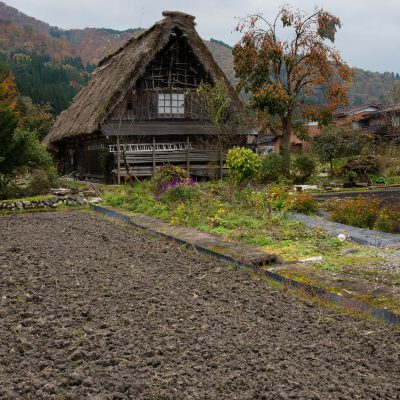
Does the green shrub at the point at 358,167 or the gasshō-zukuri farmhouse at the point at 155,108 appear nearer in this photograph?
the green shrub at the point at 358,167

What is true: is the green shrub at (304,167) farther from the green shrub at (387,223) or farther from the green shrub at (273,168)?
the green shrub at (387,223)

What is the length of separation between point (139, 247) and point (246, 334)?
386 cm

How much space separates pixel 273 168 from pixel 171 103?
220 inches

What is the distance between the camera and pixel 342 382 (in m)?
2.94

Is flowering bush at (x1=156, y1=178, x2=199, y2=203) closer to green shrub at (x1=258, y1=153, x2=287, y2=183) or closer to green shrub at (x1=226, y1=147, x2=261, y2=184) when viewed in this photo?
green shrub at (x1=226, y1=147, x2=261, y2=184)

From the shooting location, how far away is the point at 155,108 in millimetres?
19969

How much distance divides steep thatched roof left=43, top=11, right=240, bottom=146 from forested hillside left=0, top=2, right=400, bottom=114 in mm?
24073

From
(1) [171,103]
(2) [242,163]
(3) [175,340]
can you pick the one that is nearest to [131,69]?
(1) [171,103]

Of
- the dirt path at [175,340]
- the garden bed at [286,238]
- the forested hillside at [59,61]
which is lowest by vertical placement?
the dirt path at [175,340]

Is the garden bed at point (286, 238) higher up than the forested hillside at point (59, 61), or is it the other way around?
the forested hillside at point (59, 61)

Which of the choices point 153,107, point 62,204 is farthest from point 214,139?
point 62,204

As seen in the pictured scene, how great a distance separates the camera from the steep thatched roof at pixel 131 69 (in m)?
18.0

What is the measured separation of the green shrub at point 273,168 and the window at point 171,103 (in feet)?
15.7

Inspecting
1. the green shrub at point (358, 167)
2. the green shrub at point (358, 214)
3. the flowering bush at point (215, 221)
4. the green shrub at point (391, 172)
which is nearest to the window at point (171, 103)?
the green shrub at point (358, 167)
